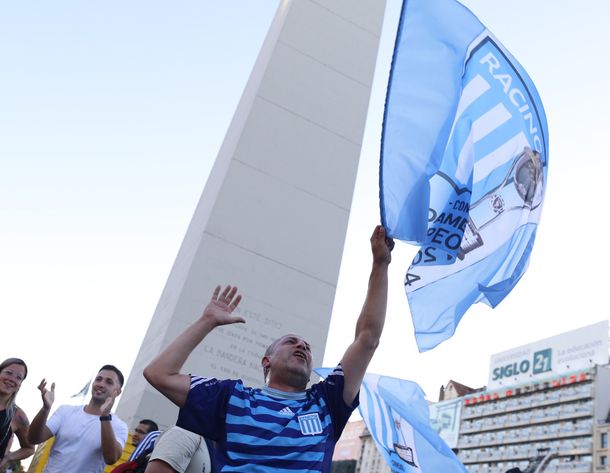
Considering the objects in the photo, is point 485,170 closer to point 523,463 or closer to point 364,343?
point 364,343

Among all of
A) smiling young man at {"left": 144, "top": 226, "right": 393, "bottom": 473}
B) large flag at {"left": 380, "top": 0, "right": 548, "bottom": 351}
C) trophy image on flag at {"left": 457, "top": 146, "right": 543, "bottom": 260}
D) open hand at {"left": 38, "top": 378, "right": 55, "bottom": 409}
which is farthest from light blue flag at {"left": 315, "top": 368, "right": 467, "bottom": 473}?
smiling young man at {"left": 144, "top": 226, "right": 393, "bottom": 473}

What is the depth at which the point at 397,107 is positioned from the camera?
3.21 m

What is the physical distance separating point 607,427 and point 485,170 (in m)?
52.4

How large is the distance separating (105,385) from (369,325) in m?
2.11

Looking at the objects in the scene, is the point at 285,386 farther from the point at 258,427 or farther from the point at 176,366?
the point at 176,366

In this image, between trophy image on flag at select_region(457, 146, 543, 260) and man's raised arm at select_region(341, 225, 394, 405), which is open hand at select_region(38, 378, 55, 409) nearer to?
man's raised arm at select_region(341, 225, 394, 405)

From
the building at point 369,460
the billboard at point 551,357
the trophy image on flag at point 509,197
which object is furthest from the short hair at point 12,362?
the building at point 369,460

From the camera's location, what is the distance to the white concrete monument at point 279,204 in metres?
6.47

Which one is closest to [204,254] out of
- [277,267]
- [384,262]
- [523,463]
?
[277,267]

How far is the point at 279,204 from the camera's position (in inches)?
A: 293

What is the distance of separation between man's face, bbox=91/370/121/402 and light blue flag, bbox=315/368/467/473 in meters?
1.68

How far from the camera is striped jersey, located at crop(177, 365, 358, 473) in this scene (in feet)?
6.29

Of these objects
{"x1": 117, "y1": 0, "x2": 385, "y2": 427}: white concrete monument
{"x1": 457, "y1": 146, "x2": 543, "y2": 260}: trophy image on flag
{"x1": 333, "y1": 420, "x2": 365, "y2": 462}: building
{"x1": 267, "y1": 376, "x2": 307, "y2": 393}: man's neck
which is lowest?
{"x1": 267, "y1": 376, "x2": 307, "y2": 393}: man's neck

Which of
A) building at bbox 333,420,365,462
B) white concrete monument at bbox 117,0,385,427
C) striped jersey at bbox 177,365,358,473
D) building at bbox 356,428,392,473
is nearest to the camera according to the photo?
striped jersey at bbox 177,365,358,473
